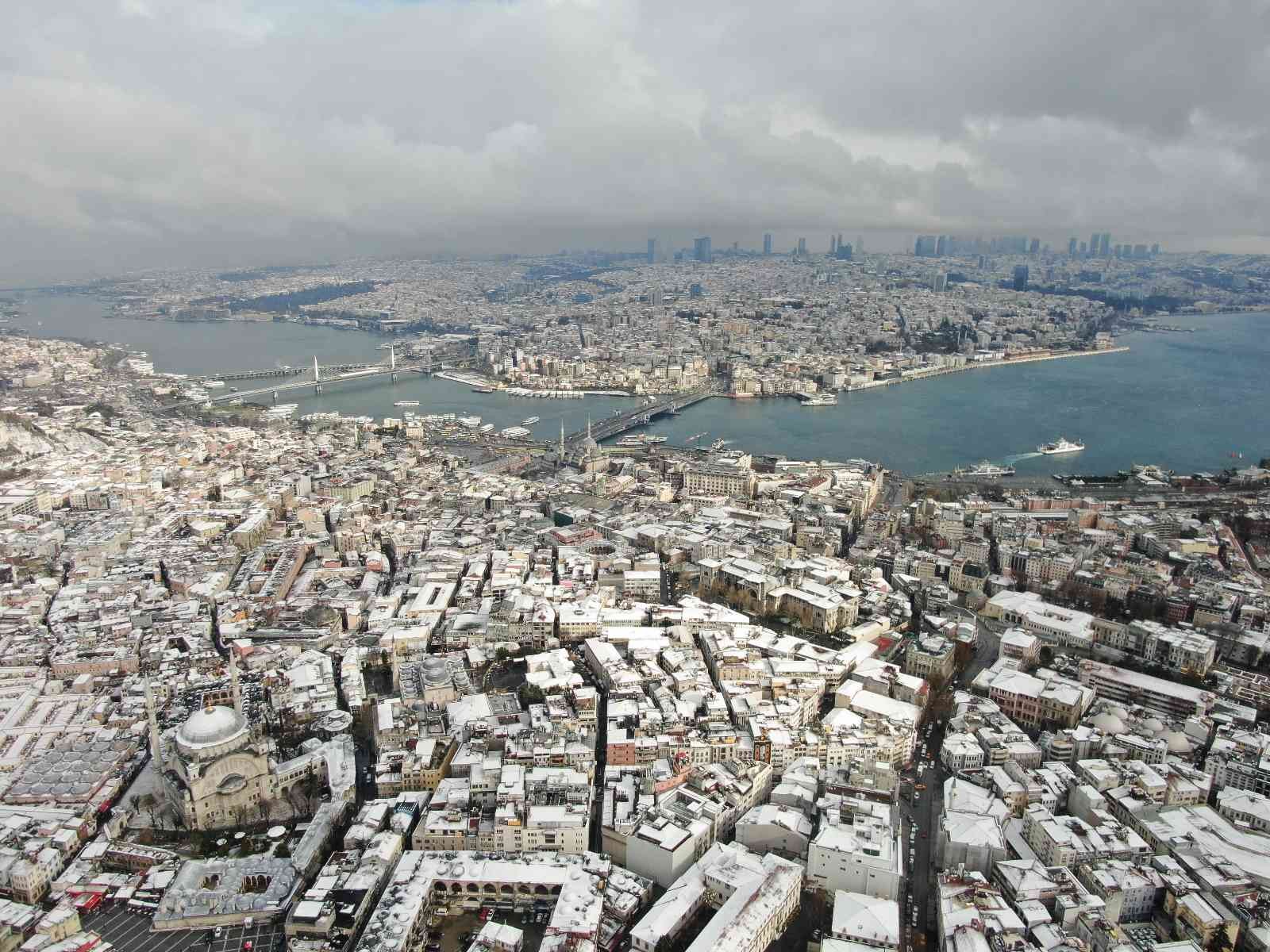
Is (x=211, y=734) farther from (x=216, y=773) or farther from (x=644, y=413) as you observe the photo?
(x=644, y=413)

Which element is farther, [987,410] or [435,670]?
[987,410]

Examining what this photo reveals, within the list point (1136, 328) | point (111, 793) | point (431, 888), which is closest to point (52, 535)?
point (111, 793)

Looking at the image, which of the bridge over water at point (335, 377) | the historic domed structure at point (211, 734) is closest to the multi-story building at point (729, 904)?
the historic domed structure at point (211, 734)

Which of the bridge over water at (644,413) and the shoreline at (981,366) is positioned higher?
the shoreline at (981,366)

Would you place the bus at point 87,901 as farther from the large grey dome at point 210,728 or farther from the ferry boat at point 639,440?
the ferry boat at point 639,440

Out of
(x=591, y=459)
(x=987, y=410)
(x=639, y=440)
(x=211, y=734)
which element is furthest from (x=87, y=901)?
(x=987, y=410)

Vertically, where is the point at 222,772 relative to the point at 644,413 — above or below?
above
